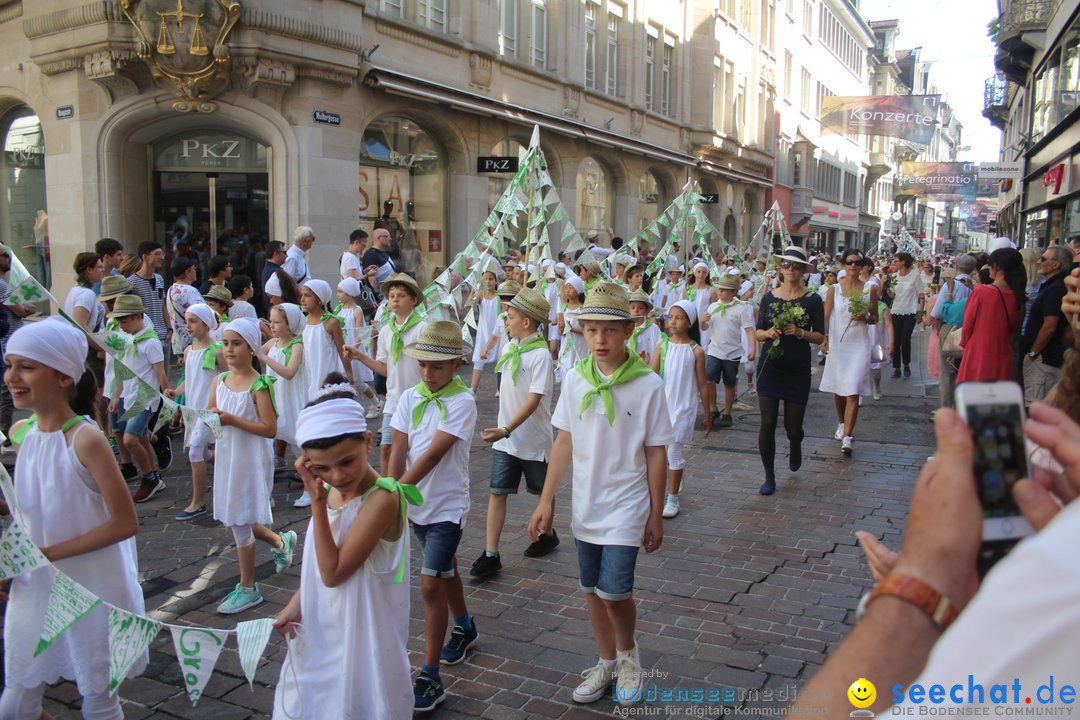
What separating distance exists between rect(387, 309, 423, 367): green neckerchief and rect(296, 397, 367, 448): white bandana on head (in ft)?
11.4

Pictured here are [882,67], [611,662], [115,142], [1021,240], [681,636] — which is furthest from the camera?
[882,67]

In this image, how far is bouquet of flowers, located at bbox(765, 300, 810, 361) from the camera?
717cm

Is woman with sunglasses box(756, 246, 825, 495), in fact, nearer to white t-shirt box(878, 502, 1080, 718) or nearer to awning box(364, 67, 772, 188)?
white t-shirt box(878, 502, 1080, 718)

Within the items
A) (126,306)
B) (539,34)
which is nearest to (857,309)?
(126,306)

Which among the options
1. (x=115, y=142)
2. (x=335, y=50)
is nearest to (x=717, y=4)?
(x=335, y=50)

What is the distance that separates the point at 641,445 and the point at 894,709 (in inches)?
115

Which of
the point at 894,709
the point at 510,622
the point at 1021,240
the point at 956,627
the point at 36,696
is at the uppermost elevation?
the point at 1021,240

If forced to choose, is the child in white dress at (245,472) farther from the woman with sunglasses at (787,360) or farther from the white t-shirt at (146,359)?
the woman with sunglasses at (787,360)

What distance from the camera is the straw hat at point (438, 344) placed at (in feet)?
14.4

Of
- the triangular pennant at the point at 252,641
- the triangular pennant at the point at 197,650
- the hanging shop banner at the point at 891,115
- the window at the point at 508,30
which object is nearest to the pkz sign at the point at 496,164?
the window at the point at 508,30

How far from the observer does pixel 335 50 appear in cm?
1492

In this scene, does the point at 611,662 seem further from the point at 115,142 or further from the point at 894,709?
the point at 115,142

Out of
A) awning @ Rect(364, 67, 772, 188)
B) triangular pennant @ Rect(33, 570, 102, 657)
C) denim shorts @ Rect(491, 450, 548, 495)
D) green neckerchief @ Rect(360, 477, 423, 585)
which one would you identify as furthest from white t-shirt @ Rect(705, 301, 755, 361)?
awning @ Rect(364, 67, 772, 188)

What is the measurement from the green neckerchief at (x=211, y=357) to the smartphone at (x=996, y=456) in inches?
233
